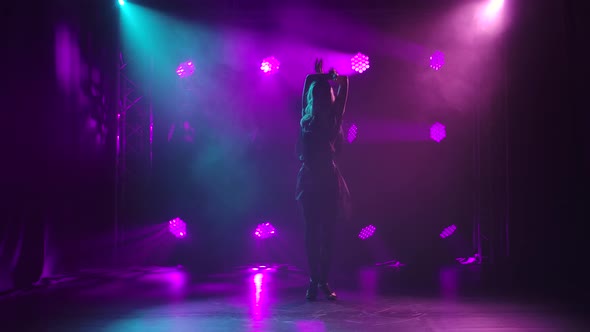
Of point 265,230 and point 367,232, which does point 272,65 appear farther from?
point 367,232

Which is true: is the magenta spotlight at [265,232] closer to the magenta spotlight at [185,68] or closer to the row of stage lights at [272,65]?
the row of stage lights at [272,65]

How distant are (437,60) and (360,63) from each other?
1.05 m

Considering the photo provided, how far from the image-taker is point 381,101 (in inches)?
263

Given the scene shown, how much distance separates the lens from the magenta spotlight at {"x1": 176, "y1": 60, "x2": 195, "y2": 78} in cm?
668

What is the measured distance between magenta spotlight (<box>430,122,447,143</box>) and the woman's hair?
137 inches

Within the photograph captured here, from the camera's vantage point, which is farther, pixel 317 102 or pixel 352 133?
pixel 352 133

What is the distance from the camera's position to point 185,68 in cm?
669

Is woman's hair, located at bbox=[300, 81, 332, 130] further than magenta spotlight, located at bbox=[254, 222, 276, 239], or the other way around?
magenta spotlight, located at bbox=[254, 222, 276, 239]

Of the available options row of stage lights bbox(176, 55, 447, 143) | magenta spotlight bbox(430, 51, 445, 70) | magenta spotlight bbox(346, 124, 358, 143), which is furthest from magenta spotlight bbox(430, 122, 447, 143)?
magenta spotlight bbox(346, 124, 358, 143)

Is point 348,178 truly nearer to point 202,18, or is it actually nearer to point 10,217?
point 202,18

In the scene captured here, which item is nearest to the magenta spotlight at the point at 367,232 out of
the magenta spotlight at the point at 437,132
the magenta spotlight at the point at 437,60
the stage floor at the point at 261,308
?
the magenta spotlight at the point at 437,132

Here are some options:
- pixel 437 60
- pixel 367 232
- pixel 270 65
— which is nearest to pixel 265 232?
pixel 367 232

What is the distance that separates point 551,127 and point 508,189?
2.90ft

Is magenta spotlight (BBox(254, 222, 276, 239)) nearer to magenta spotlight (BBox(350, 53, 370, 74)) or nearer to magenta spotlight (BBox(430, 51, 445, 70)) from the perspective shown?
magenta spotlight (BBox(350, 53, 370, 74))
